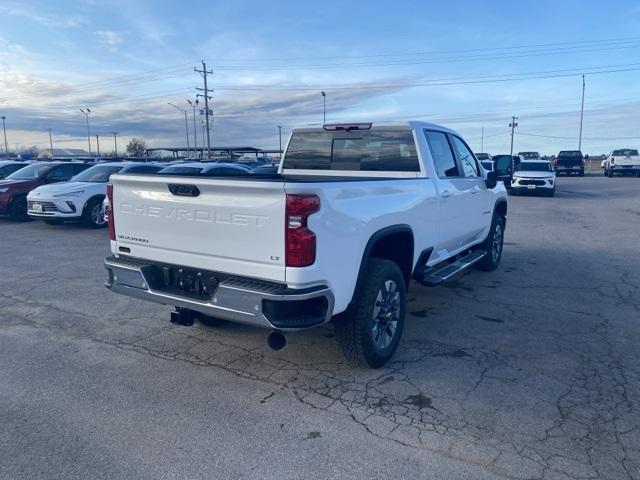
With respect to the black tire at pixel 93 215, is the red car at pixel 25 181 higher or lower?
higher

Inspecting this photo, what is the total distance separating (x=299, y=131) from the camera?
20.0 feet

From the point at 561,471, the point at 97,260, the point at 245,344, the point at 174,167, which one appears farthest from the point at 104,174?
the point at 561,471

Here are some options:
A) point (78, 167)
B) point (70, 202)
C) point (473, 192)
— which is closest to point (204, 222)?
point (473, 192)

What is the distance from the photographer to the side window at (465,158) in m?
6.23

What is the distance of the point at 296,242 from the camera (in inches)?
132

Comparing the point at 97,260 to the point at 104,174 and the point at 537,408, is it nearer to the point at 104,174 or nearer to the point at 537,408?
the point at 104,174

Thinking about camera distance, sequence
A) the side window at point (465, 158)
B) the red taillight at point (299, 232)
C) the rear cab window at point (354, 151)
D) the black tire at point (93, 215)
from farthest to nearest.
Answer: the black tire at point (93, 215)
the side window at point (465, 158)
the rear cab window at point (354, 151)
the red taillight at point (299, 232)

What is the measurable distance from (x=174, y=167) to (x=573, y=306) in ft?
37.7

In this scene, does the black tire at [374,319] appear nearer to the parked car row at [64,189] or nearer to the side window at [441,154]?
the side window at [441,154]

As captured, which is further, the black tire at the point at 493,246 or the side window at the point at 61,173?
the side window at the point at 61,173

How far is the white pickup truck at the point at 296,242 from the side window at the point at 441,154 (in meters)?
0.04

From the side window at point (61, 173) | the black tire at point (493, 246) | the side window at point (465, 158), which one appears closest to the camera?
the side window at point (465, 158)

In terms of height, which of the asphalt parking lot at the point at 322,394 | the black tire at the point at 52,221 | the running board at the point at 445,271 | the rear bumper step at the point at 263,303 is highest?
the rear bumper step at the point at 263,303

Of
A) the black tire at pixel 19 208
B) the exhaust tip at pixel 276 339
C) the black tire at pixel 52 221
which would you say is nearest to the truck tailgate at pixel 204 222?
the exhaust tip at pixel 276 339
